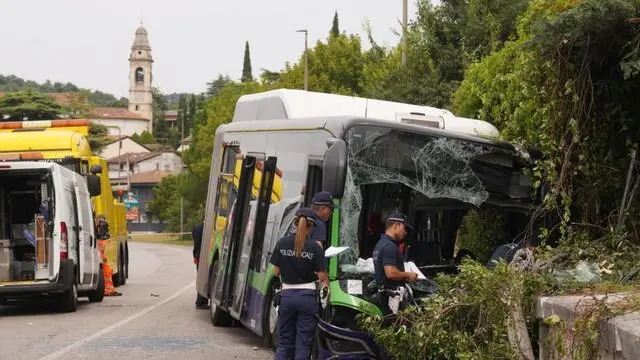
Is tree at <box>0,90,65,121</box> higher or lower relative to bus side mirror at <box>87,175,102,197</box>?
higher

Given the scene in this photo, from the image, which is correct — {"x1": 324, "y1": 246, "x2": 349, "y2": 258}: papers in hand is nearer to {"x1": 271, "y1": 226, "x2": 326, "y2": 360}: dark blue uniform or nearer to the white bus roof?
{"x1": 271, "y1": 226, "x2": 326, "y2": 360}: dark blue uniform

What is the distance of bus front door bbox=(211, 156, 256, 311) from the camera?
1416 cm

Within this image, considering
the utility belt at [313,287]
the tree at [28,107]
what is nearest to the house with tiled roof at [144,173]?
the tree at [28,107]

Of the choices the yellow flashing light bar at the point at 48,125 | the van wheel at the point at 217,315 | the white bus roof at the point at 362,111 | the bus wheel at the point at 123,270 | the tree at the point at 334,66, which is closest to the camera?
the white bus roof at the point at 362,111

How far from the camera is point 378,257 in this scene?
1017 centimetres

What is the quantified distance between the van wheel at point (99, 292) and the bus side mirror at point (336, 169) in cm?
1201

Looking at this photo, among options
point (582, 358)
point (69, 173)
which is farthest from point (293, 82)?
point (582, 358)

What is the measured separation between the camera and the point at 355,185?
11.0m

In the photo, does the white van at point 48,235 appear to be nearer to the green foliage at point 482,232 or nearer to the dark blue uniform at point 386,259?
the green foliage at point 482,232

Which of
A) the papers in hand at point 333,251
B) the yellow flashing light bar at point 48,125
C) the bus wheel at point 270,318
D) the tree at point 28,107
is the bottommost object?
the bus wheel at point 270,318

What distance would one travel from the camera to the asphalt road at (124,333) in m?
12.8

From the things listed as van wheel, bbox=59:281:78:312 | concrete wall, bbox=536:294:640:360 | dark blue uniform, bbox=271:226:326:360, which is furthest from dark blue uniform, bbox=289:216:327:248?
van wheel, bbox=59:281:78:312

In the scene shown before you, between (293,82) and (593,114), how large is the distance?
44.9 m

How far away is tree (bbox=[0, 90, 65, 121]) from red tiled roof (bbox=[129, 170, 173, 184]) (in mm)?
49503
